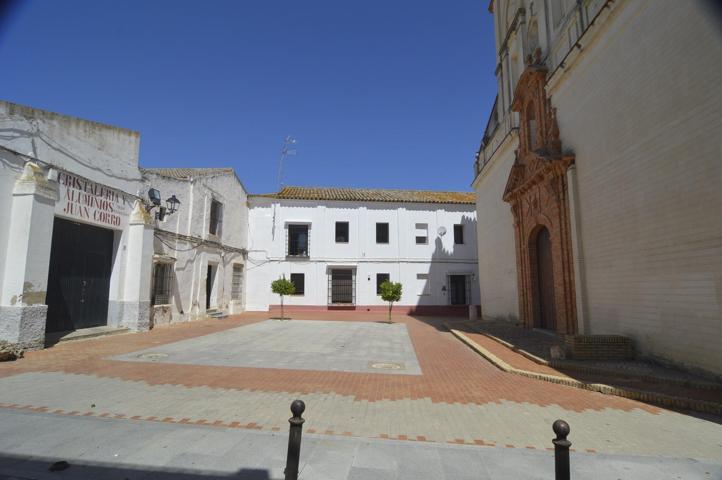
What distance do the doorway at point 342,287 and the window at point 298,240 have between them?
7.58 ft

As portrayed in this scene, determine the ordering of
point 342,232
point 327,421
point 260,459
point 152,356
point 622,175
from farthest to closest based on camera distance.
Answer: point 342,232 < point 152,356 < point 622,175 < point 327,421 < point 260,459

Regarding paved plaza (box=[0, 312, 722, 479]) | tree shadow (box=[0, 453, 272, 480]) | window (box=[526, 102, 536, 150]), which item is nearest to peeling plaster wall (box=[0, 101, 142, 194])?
paved plaza (box=[0, 312, 722, 479])

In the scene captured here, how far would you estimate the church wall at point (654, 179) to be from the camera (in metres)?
5.74

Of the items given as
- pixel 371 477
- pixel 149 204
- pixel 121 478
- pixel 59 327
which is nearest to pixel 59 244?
pixel 59 327

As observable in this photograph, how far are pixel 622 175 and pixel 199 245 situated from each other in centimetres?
1558

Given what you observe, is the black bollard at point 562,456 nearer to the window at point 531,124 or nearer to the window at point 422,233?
the window at point 531,124

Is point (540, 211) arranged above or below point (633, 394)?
above

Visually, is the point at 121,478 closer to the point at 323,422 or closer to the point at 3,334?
the point at 323,422

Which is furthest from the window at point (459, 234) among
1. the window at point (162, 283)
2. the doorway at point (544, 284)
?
the window at point (162, 283)

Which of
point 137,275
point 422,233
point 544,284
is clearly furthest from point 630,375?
point 422,233

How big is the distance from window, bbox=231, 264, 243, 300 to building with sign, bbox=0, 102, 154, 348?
8.55 m

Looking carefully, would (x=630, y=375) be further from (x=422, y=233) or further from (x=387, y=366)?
(x=422, y=233)

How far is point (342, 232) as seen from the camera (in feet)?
78.8

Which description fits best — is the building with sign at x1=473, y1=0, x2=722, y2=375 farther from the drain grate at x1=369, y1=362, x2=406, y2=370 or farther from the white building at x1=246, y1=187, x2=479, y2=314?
the white building at x1=246, y1=187, x2=479, y2=314
